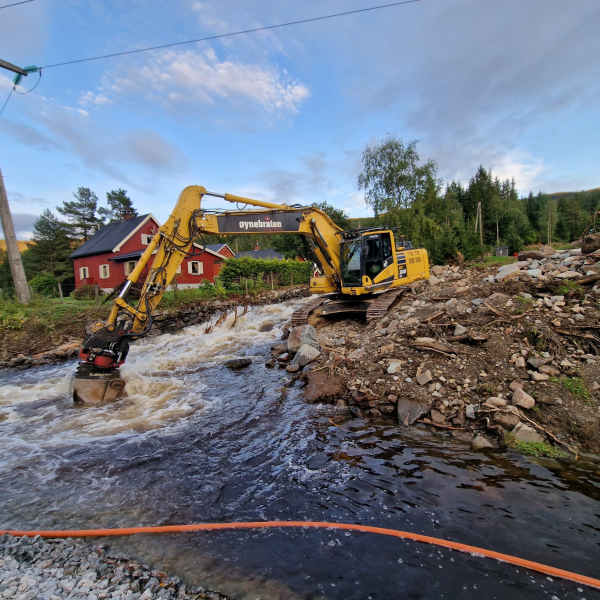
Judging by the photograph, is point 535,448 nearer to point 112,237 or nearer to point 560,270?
point 560,270

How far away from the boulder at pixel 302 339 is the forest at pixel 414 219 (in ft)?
21.7

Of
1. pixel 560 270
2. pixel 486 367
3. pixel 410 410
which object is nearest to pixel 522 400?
→ pixel 486 367

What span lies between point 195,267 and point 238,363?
20.4 m

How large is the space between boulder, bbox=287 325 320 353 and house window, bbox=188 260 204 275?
20.0 m

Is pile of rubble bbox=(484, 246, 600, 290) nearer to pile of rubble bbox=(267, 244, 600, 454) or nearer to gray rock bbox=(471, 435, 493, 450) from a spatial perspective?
pile of rubble bbox=(267, 244, 600, 454)

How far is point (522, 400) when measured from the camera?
15.6 ft

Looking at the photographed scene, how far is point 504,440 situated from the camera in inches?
174

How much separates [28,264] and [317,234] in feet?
159

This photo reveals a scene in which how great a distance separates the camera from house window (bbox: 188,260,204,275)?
27322 millimetres

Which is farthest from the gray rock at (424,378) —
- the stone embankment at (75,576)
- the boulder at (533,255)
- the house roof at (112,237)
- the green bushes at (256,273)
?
the house roof at (112,237)

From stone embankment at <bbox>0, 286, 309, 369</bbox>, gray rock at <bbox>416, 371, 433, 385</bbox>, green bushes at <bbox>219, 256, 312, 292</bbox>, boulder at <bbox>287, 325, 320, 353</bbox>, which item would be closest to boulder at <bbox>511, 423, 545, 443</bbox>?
gray rock at <bbox>416, 371, 433, 385</bbox>

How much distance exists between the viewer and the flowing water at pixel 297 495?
2688 millimetres

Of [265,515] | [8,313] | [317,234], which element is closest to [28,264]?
[8,313]

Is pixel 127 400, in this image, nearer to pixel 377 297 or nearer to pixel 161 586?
pixel 161 586
